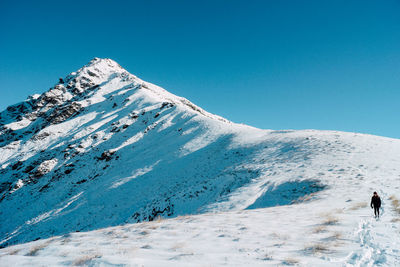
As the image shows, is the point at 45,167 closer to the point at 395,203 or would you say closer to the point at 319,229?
the point at 319,229

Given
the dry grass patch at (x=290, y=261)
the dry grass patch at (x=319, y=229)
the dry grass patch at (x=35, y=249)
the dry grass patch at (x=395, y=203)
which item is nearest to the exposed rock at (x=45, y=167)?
the dry grass patch at (x=35, y=249)

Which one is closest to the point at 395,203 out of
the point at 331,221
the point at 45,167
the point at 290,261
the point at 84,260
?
the point at 331,221

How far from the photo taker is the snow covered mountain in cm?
484

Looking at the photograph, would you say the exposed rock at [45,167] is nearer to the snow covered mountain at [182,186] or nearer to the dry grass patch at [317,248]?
the snow covered mountain at [182,186]

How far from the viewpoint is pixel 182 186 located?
2150cm

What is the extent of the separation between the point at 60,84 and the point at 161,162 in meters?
63.0

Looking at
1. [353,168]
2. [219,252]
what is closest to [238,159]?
[353,168]

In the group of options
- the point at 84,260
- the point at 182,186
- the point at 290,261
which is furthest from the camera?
the point at 182,186

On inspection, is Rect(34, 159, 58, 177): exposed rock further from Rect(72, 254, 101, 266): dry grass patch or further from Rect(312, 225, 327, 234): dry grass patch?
Rect(312, 225, 327, 234): dry grass patch

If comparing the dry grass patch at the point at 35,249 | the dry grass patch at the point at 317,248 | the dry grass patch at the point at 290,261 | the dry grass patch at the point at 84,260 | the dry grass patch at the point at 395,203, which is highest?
the dry grass patch at the point at 84,260

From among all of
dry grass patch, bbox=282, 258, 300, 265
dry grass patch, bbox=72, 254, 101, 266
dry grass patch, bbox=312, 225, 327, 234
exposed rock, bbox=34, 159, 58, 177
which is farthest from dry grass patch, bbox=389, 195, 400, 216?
exposed rock, bbox=34, 159, 58, 177

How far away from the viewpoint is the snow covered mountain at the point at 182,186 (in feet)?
15.9


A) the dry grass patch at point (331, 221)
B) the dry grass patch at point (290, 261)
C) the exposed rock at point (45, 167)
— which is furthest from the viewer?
the exposed rock at point (45, 167)

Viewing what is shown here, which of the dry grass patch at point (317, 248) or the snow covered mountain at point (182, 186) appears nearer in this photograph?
the dry grass patch at point (317, 248)
